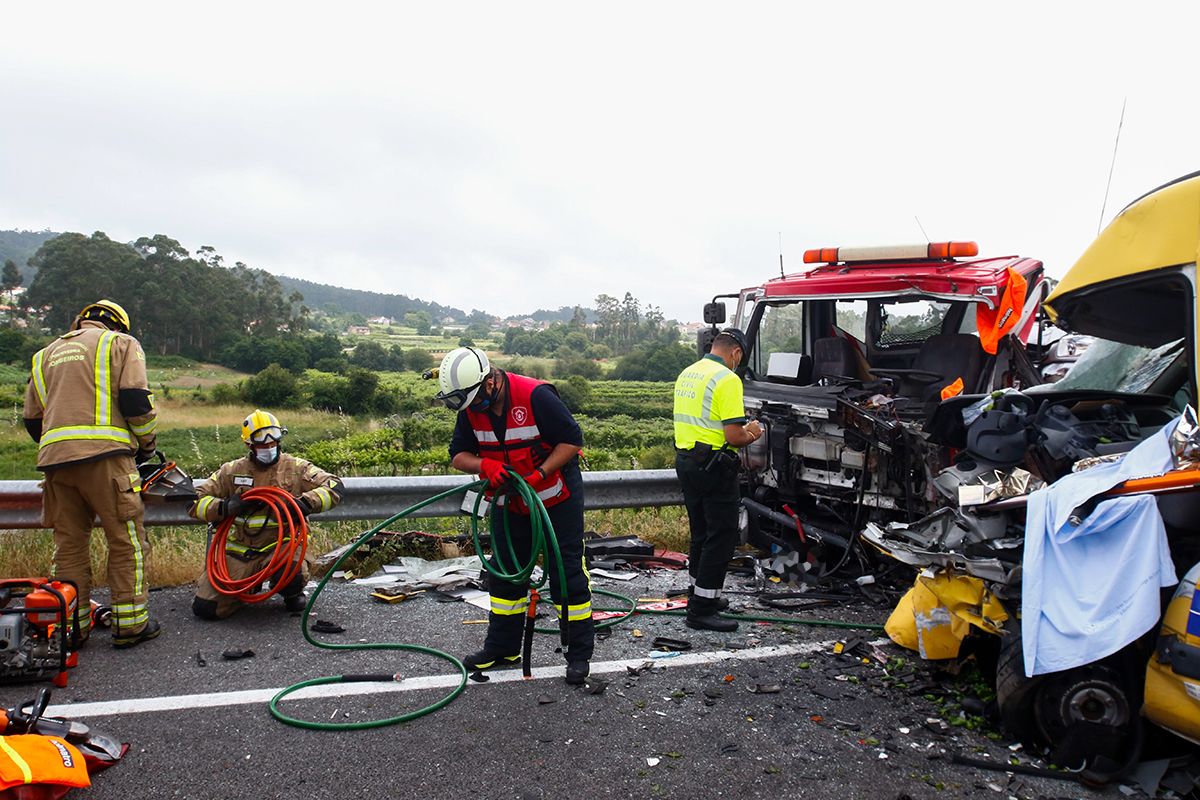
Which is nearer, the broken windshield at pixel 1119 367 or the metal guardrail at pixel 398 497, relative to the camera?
the broken windshield at pixel 1119 367

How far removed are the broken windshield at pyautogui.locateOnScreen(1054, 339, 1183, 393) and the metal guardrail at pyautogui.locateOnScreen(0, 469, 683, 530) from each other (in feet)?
9.69

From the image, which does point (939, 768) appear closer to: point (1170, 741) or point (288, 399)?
point (1170, 741)

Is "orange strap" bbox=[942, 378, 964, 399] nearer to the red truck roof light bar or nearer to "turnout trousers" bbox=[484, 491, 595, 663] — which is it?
the red truck roof light bar

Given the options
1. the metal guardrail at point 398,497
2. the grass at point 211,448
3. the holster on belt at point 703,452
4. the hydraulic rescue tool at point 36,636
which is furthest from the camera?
the grass at point 211,448

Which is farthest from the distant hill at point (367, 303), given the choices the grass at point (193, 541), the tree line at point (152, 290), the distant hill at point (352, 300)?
the grass at point (193, 541)

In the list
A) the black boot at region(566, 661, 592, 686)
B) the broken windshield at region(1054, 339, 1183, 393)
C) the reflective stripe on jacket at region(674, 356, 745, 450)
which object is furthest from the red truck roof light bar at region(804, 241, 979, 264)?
the black boot at region(566, 661, 592, 686)

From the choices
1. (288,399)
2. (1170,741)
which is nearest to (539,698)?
(1170,741)

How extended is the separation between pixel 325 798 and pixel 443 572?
2.87 metres

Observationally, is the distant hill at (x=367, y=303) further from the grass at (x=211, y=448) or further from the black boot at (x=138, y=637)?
the black boot at (x=138, y=637)

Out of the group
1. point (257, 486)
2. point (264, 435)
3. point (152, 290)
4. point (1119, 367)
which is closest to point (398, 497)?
point (257, 486)

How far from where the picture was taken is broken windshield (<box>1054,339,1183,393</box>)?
4305 millimetres

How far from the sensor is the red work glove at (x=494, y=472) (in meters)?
4.02

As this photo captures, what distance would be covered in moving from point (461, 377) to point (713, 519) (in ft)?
6.09

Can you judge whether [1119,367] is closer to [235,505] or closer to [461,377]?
[461,377]
